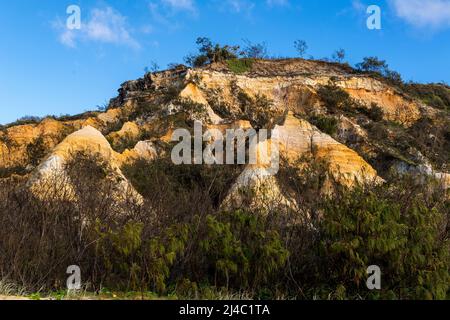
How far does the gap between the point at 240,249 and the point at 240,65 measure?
1192 inches

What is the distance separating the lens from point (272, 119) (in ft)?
105

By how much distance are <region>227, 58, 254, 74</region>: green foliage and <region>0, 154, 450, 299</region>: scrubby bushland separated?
88.5ft

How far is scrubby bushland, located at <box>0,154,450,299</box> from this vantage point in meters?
9.35

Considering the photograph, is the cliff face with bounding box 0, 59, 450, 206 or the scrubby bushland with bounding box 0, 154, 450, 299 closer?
the scrubby bushland with bounding box 0, 154, 450, 299

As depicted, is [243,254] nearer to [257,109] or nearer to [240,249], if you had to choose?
[240,249]

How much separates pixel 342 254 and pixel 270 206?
354 centimetres

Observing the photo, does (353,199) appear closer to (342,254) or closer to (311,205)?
(342,254)

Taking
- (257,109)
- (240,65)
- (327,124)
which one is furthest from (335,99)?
(240,65)

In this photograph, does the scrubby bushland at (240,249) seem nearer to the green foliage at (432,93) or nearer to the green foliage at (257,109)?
the green foliage at (257,109)

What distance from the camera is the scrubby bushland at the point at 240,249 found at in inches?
368

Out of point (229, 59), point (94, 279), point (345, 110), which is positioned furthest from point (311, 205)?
point (229, 59)

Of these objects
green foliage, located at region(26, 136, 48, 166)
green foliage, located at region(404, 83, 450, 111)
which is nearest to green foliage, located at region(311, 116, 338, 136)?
green foliage, located at region(404, 83, 450, 111)

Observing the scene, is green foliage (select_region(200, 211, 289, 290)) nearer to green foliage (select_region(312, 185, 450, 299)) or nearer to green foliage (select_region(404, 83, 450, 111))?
green foliage (select_region(312, 185, 450, 299))

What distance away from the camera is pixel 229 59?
1582 inches
